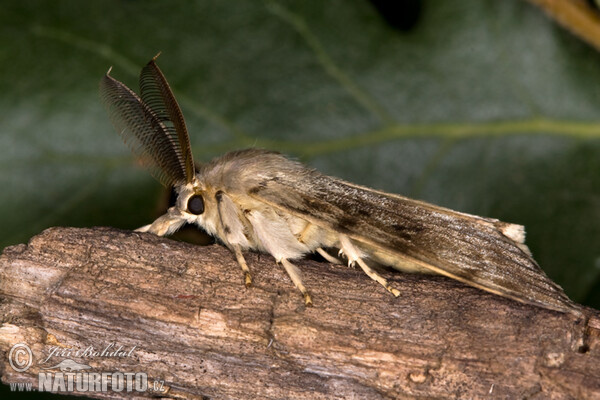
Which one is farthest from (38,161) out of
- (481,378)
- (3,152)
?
(481,378)

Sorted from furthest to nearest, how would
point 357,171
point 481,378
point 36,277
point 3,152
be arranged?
point 357,171
point 3,152
point 36,277
point 481,378

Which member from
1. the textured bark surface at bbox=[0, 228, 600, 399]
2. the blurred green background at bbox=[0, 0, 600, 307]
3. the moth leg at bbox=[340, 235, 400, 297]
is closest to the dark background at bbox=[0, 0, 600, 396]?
the blurred green background at bbox=[0, 0, 600, 307]

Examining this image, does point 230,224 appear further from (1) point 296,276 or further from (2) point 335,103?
(2) point 335,103

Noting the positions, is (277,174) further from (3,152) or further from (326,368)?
(3,152)

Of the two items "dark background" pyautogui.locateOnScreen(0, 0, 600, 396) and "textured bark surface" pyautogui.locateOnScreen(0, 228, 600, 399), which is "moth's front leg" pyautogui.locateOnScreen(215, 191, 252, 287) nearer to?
"textured bark surface" pyautogui.locateOnScreen(0, 228, 600, 399)

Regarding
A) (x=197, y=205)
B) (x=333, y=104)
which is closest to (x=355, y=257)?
(x=197, y=205)

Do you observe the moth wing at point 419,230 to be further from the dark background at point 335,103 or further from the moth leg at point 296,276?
the dark background at point 335,103
